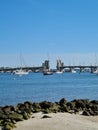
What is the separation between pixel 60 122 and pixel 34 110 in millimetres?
5246

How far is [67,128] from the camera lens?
26.4 m

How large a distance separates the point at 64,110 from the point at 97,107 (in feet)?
8.36

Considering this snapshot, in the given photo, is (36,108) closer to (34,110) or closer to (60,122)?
(34,110)

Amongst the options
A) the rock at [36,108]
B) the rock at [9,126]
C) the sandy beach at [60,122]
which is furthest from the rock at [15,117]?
the rock at [36,108]

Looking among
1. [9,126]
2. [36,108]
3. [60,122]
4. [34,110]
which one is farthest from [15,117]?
[36,108]

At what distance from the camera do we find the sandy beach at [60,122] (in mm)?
26688

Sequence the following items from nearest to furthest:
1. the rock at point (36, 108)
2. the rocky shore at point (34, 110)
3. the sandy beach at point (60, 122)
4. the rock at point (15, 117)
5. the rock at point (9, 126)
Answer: the rock at point (9, 126), the sandy beach at point (60, 122), the rocky shore at point (34, 110), the rock at point (15, 117), the rock at point (36, 108)

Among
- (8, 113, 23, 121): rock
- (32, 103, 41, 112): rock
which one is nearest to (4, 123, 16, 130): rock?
(8, 113, 23, 121): rock

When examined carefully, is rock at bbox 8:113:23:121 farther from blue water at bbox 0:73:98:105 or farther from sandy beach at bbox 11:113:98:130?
blue water at bbox 0:73:98:105

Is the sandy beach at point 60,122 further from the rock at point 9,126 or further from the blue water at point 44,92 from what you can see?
the blue water at point 44,92

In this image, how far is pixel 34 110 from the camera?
33.3 metres

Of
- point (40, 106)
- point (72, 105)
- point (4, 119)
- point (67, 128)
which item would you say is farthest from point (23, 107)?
point (67, 128)

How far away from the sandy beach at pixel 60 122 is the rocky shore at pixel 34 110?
527 mm

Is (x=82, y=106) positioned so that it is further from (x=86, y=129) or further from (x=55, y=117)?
(x=86, y=129)
